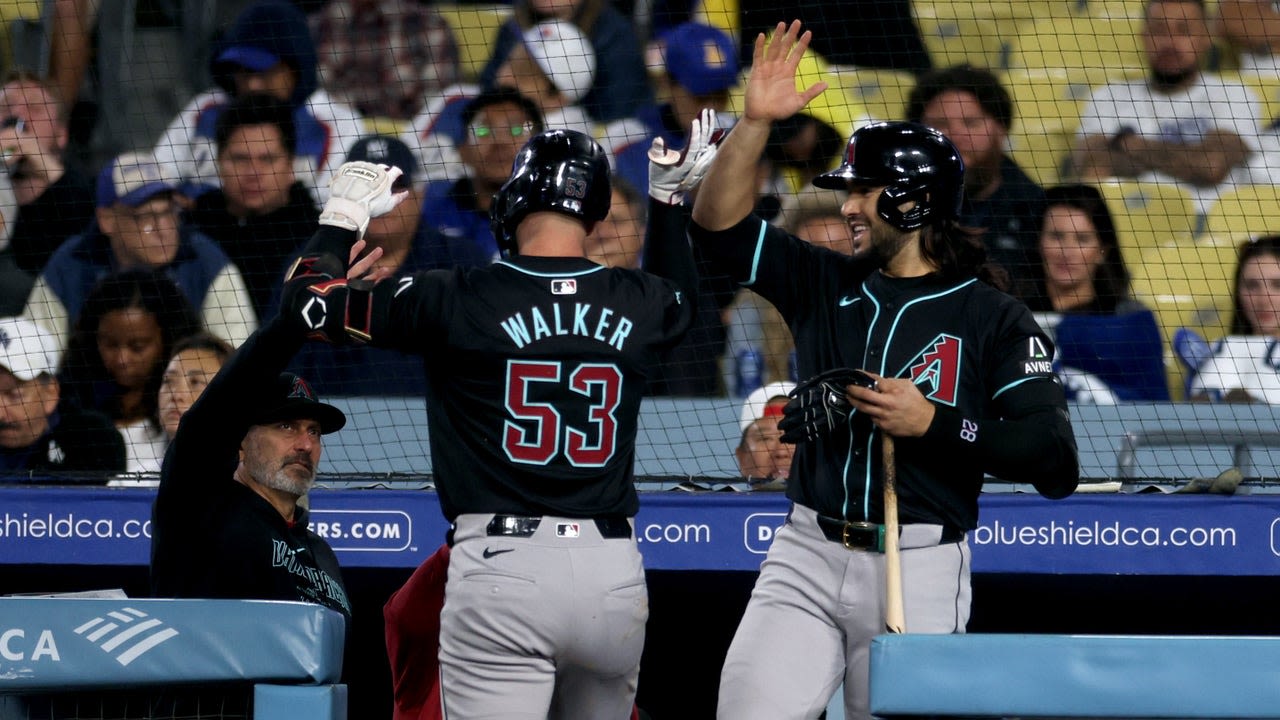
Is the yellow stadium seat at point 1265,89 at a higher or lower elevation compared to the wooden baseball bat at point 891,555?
higher

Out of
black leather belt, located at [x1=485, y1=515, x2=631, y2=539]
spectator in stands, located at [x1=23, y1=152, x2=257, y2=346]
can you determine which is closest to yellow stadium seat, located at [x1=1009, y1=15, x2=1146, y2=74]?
spectator in stands, located at [x1=23, y1=152, x2=257, y2=346]

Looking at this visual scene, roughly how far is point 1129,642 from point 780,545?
32.1 inches

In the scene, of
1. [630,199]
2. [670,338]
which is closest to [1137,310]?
[630,199]

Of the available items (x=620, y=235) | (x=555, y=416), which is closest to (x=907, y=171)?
(x=555, y=416)

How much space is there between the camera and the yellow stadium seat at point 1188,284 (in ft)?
17.1

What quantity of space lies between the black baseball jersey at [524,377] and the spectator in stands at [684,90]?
3277 mm

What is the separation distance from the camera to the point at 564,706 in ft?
7.49

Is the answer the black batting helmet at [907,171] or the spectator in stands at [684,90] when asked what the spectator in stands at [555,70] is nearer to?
the spectator in stands at [684,90]

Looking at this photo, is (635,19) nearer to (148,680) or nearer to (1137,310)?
(1137,310)

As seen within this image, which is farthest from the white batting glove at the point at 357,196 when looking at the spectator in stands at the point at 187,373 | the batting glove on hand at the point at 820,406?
the spectator in stands at the point at 187,373

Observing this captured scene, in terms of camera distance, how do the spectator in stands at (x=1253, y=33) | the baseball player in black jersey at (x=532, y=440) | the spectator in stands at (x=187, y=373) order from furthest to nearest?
1. the spectator in stands at (x=1253, y=33)
2. the spectator in stands at (x=187, y=373)
3. the baseball player in black jersey at (x=532, y=440)

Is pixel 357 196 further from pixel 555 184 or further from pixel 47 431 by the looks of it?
pixel 47 431

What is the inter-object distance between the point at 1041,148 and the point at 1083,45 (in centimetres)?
53

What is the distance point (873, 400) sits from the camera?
91.8 inches
